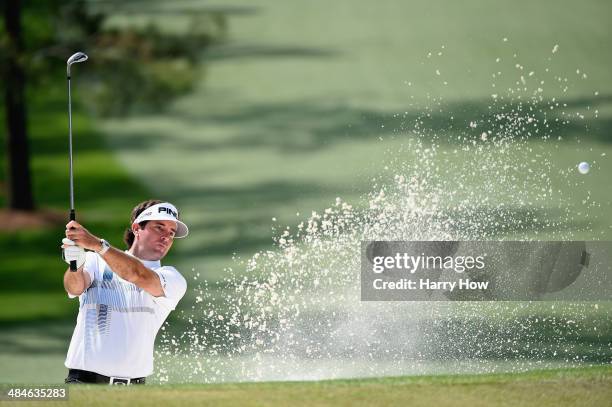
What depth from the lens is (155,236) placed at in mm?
6773

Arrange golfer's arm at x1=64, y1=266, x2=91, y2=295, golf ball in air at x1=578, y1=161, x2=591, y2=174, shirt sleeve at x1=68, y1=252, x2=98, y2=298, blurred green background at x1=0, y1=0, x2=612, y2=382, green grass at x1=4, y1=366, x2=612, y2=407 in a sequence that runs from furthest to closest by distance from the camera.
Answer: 1. golf ball in air at x1=578, y1=161, x2=591, y2=174
2. blurred green background at x1=0, y1=0, x2=612, y2=382
3. shirt sleeve at x1=68, y1=252, x2=98, y2=298
4. golfer's arm at x1=64, y1=266, x2=91, y2=295
5. green grass at x1=4, y1=366, x2=612, y2=407

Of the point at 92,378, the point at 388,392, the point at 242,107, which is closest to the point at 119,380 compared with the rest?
the point at 92,378

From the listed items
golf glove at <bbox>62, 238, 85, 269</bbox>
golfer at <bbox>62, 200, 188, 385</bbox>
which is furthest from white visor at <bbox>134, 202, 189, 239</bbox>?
golf glove at <bbox>62, 238, 85, 269</bbox>

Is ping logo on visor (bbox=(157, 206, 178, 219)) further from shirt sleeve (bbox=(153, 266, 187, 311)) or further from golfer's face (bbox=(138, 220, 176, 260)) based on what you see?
shirt sleeve (bbox=(153, 266, 187, 311))

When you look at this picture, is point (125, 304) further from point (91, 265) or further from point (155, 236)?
point (155, 236)

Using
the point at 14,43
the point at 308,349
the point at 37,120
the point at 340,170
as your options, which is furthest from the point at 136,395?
the point at 37,120

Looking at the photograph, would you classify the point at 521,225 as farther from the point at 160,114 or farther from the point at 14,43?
the point at 160,114

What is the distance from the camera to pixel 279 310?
44.6 feet

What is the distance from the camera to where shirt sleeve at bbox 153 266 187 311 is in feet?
21.9

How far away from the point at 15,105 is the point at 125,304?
989cm

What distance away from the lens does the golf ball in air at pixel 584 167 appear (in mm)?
16941

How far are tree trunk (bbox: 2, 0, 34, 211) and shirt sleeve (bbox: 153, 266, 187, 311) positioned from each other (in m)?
9.64

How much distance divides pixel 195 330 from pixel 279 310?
41.0 inches

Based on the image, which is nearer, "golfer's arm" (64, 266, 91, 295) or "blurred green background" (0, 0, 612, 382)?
"golfer's arm" (64, 266, 91, 295)
